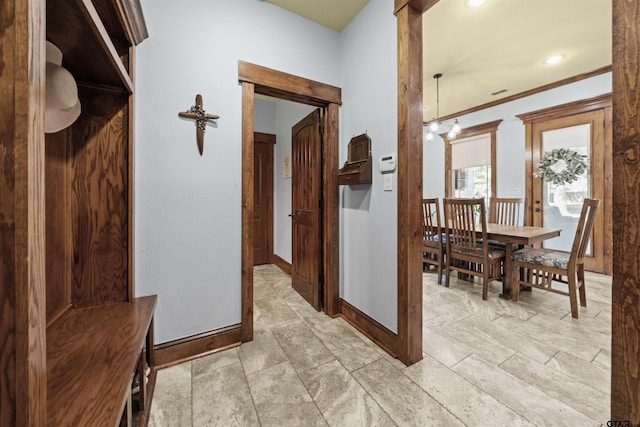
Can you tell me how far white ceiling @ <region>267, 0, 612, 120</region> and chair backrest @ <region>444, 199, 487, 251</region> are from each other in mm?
1788

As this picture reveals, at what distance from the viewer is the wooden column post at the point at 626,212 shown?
2.61 feet

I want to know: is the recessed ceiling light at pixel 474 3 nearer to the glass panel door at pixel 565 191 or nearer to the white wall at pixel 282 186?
the white wall at pixel 282 186

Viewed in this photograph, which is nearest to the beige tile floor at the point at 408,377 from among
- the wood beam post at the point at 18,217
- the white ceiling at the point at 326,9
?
the wood beam post at the point at 18,217

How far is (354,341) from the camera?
1.99 metres

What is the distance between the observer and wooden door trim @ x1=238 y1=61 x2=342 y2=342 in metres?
1.94

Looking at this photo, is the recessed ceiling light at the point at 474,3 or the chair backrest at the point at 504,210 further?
the chair backrest at the point at 504,210

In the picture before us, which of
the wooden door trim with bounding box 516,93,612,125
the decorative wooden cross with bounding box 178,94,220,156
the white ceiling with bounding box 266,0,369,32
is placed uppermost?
the white ceiling with bounding box 266,0,369,32

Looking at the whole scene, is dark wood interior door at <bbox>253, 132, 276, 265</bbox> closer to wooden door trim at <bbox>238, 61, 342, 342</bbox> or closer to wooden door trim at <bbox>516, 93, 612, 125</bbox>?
wooden door trim at <bbox>238, 61, 342, 342</bbox>

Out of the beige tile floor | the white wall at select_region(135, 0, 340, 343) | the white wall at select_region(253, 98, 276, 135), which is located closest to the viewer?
the beige tile floor

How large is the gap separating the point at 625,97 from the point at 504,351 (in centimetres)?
173

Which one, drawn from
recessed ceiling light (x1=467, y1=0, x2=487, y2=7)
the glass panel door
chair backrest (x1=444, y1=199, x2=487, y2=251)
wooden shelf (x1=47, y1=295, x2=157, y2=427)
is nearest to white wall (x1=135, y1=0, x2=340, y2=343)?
wooden shelf (x1=47, y1=295, x2=157, y2=427)

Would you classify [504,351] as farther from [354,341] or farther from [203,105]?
[203,105]

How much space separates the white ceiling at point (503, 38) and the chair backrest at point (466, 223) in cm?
179

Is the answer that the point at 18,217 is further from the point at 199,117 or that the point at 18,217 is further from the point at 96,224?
the point at 199,117
